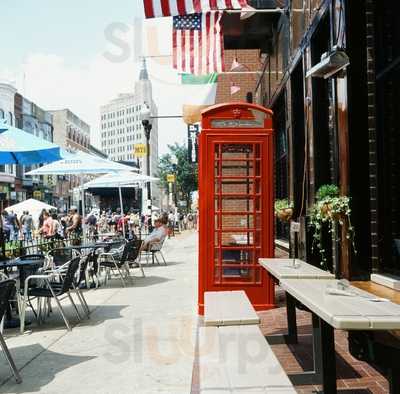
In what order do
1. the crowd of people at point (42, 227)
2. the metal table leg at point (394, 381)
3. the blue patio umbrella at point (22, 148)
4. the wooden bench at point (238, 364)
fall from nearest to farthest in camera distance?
the wooden bench at point (238, 364) → the metal table leg at point (394, 381) → the blue patio umbrella at point (22, 148) → the crowd of people at point (42, 227)

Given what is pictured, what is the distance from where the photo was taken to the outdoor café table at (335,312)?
8.80ft

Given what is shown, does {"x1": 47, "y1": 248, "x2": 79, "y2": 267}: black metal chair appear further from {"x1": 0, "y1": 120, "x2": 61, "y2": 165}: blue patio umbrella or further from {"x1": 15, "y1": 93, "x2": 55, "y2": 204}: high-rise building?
{"x1": 15, "y1": 93, "x2": 55, "y2": 204}: high-rise building

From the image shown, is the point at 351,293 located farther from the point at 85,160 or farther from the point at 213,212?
the point at 85,160

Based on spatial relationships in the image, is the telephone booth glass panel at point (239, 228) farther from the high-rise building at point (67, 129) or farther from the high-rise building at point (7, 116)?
the high-rise building at point (67, 129)

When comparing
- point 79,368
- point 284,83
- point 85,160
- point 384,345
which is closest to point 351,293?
point 384,345

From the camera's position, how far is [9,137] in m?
7.75

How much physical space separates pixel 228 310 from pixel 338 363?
1252 millimetres

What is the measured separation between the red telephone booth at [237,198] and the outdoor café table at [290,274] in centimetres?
159

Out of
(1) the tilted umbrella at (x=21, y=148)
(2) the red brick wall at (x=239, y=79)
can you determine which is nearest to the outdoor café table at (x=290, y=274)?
(1) the tilted umbrella at (x=21, y=148)

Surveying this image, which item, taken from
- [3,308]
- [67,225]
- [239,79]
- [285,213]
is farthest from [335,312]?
[67,225]

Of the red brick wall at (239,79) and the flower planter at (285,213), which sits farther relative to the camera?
the red brick wall at (239,79)

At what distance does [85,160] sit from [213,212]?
5.39 meters

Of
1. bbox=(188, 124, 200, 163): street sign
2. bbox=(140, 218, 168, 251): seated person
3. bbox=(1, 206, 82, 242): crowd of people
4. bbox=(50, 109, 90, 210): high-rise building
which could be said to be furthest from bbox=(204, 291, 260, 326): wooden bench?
Result: bbox=(50, 109, 90, 210): high-rise building

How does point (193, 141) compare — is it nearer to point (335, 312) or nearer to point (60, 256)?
point (60, 256)
